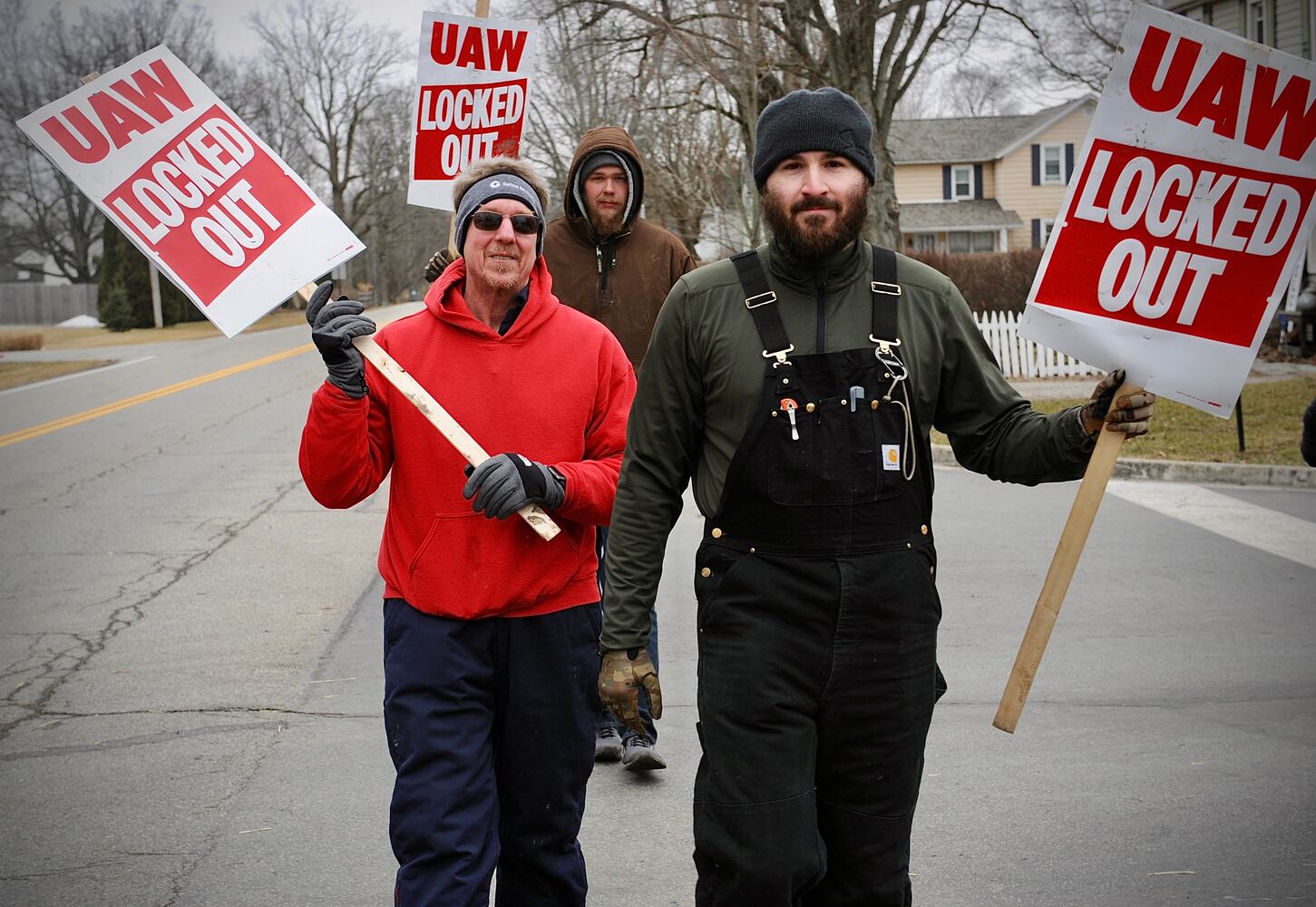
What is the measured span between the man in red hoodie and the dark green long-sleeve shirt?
0.29 m

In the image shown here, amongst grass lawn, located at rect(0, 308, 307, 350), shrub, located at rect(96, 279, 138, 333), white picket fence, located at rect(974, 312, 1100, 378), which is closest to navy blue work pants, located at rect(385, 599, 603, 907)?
white picket fence, located at rect(974, 312, 1100, 378)

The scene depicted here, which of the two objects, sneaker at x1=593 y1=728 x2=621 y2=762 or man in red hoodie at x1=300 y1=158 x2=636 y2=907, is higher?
man in red hoodie at x1=300 y1=158 x2=636 y2=907

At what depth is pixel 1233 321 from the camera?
10.8ft

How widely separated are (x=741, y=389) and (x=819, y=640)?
22.8 inches

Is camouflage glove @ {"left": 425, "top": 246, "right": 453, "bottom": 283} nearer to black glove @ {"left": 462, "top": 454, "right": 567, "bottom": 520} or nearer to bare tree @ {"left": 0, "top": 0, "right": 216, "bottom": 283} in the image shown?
black glove @ {"left": 462, "top": 454, "right": 567, "bottom": 520}

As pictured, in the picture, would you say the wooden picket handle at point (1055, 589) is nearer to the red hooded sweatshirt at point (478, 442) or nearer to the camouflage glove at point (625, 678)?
the camouflage glove at point (625, 678)

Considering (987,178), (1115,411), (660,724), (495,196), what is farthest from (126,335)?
(1115,411)

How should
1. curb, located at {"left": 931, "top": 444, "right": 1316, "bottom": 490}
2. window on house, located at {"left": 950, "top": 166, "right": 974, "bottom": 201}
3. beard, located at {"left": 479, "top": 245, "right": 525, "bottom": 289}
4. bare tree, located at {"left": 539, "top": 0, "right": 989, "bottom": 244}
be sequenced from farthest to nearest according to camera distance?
window on house, located at {"left": 950, "top": 166, "right": 974, "bottom": 201} → bare tree, located at {"left": 539, "top": 0, "right": 989, "bottom": 244} → curb, located at {"left": 931, "top": 444, "right": 1316, "bottom": 490} → beard, located at {"left": 479, "top": 245, "right": 525, "bottom": 289}

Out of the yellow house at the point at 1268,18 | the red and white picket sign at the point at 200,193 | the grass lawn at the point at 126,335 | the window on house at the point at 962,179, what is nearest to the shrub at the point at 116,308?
the grass lawn at the point at 126,335

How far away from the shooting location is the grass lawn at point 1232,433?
12484 mm

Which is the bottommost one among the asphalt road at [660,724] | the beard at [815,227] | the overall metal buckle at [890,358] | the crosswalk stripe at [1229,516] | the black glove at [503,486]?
the crosswalk stripe at [1229,516]

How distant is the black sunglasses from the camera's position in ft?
11.8

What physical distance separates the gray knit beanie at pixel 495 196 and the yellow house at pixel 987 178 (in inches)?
1804

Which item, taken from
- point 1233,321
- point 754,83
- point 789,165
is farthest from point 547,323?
point 754,83
